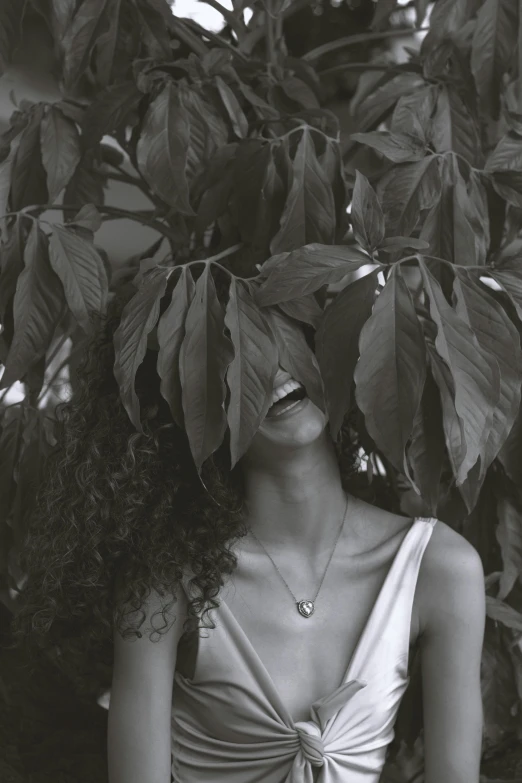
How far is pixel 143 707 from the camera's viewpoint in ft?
3.41

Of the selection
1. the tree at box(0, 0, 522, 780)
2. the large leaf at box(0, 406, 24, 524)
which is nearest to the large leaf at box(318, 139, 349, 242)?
the tree at box(0, 0, 522, 780)

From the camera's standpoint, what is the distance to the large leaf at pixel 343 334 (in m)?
0.84

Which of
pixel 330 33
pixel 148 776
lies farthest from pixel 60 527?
pixel 330 33

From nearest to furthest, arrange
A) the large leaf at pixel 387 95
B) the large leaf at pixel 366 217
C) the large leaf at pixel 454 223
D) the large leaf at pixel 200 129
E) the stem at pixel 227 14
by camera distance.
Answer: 1. the large leaf at pixel 366 217
2. the large leaf at pixel 454 223
3. the large leaf at pixel 200 129
4. the large leaf at pixel 387 95
5. the stem at pixel 227 14

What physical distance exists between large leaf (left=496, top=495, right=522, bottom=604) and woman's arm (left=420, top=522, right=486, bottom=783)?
0.16m

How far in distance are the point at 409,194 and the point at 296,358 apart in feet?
0.78

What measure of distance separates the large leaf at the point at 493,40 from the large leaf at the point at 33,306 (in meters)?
0.60

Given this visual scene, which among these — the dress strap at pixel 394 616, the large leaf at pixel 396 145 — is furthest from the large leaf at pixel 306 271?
the dress strap at pixel 394 616

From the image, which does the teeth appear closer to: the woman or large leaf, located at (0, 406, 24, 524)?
the woman

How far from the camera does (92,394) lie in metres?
1.13

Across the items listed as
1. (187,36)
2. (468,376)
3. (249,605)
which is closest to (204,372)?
(468,376)

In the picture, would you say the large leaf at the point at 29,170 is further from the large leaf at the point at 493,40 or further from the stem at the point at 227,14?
the large leaf at the point at 493,40

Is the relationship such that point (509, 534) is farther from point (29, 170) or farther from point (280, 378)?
point (29, 170)

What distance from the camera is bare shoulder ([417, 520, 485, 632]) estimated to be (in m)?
1.08
